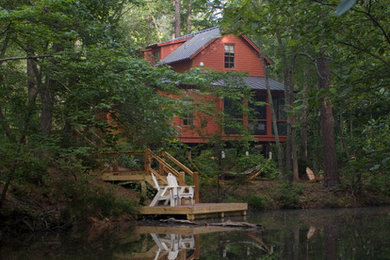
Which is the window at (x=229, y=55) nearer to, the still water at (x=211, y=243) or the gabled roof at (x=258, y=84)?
the gabled roof at (x=258, y=84)

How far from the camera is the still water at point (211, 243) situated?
319 inches

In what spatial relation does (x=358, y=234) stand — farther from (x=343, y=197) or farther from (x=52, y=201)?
(x=343, y=197)

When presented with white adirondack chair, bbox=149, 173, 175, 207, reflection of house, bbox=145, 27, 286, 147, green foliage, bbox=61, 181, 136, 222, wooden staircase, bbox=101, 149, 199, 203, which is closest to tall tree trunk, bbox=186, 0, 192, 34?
reflection of house, bbox=145, 27, 286, 147

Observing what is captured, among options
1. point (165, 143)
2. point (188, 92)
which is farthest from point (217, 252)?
point (188, 92)

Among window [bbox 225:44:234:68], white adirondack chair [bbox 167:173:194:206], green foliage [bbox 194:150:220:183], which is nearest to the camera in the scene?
white adirondack chair [bbox 167:173:194:206]

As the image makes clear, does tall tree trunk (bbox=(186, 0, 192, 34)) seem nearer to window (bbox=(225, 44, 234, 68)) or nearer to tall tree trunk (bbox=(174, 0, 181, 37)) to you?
tall tree trunk (bbox=(174, 0, 181, 37))

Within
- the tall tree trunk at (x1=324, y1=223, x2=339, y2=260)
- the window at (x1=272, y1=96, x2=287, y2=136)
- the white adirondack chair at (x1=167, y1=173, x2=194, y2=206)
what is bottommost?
the tall tree trunk at (x1=324, y1=223, x2=339, y2=260)

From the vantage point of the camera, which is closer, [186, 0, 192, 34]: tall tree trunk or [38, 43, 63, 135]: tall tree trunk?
[38, 43, 63, 135]: tall tree trunk

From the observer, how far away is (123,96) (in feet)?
38.4

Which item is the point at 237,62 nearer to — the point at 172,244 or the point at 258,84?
the point at 258,84

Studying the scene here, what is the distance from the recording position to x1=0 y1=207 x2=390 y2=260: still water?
8.09 meters

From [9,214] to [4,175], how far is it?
103 centimetres

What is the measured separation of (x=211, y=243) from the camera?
9617 millimetres

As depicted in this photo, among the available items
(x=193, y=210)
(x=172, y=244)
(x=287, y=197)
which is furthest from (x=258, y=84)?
(x=172, y=244)
